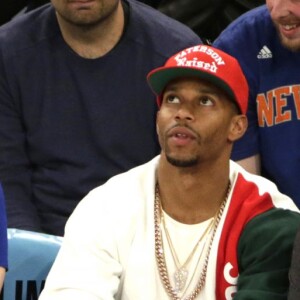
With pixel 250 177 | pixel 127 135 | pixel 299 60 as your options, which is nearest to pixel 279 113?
pixel 299 60

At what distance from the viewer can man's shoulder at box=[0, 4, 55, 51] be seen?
3.47m

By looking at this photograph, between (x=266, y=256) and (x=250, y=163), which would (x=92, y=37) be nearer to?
(x=250, y=163)

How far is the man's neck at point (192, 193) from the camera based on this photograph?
2.68m

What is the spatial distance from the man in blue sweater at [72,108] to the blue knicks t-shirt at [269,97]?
24cm

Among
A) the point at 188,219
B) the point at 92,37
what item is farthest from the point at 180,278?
the point at 92,37

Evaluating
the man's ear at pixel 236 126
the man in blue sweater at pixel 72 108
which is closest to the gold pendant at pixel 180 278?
the man's ear at pixel 236 126

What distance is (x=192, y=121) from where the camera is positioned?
2.64m

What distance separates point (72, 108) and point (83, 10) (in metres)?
0.30

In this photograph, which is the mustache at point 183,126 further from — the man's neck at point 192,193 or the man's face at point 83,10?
the man's face at point 83,10

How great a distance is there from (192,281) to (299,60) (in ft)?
3.37

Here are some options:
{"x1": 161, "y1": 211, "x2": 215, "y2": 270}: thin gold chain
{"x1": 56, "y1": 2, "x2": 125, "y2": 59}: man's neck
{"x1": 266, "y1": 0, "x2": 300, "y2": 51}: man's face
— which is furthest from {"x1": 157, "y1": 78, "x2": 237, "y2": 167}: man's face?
{"x1": 56, "y1": 2, "x2": 125, "y2": 59}: man's neck

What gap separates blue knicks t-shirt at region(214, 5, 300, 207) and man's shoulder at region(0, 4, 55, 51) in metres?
0.54

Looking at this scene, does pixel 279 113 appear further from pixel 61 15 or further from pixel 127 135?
pixel 61 15

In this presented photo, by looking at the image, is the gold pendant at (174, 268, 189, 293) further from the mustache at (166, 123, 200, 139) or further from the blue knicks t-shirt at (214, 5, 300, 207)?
the blue knicks t-shirt at (214, 5, 300, 207)
